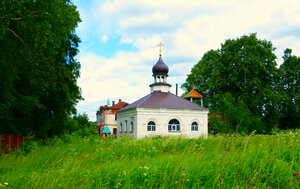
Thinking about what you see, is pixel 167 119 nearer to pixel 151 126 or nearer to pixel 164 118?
pixel 164 118

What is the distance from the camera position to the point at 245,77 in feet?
120

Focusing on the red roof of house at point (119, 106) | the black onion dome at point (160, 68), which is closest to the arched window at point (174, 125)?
the black onion dome at point (160, 68)

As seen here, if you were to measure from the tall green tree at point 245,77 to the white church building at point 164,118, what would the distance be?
339 centimetres

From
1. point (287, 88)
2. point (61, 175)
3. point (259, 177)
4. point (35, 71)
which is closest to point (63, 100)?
point (35, 71)

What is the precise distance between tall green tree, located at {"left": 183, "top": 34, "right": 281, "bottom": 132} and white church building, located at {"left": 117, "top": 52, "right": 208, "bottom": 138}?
3.39 m

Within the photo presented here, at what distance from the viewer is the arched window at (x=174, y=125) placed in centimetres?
3278

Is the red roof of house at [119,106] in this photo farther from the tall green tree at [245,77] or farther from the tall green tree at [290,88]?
the tall green tree at [290,88]

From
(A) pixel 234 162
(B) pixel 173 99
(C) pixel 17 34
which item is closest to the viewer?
(A) pixel 234 162

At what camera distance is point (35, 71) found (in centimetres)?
1173

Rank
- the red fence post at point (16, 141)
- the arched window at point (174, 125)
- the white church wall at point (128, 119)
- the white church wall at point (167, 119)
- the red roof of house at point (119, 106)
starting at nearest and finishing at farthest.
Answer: the red fence post at point (16, 141), the white church wall at point (167, 119), the white church wall at point (128, 119), the arched window at point (174, 125), the red roof of house at point (119, 106)

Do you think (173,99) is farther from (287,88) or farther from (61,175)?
(61,175)

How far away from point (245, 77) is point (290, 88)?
6.80 m

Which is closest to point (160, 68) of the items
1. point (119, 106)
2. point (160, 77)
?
point (160, 77)

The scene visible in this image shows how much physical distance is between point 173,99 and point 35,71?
24.2 metres
